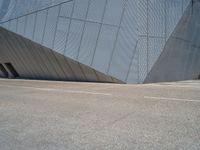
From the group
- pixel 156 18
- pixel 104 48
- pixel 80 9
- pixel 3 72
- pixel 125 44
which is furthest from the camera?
pixel 3 72

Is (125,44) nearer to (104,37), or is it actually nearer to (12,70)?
(104,37)

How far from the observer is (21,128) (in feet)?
15.8

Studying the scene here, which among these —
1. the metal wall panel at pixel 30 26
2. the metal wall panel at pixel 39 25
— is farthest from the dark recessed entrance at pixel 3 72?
the metal wall panel at pixel 39 25

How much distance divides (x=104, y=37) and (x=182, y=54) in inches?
248

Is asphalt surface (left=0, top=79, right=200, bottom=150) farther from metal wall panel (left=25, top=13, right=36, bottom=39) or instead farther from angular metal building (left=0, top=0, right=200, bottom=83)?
metal wall panel (left=25, top=13, right=36, bottom=39)

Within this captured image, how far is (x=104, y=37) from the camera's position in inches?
674

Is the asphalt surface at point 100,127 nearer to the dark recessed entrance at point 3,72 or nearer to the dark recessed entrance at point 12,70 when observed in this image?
the dark recessed entrance at point 12,70

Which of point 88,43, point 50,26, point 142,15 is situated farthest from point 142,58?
point 50,26

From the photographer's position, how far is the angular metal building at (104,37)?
648 inches

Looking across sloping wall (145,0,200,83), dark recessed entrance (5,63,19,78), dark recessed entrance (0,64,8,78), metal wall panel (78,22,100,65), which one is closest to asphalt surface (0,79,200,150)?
sloping wall (145,0,200,83)

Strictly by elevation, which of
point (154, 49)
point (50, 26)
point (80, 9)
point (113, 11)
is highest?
point (113, 11)

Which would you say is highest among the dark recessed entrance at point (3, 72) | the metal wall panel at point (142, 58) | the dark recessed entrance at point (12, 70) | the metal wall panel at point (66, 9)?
the metal wall panel at point (66, 9)

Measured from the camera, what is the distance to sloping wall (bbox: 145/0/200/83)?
56.9 feet

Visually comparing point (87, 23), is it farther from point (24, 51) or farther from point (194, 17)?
point (194, 17)
